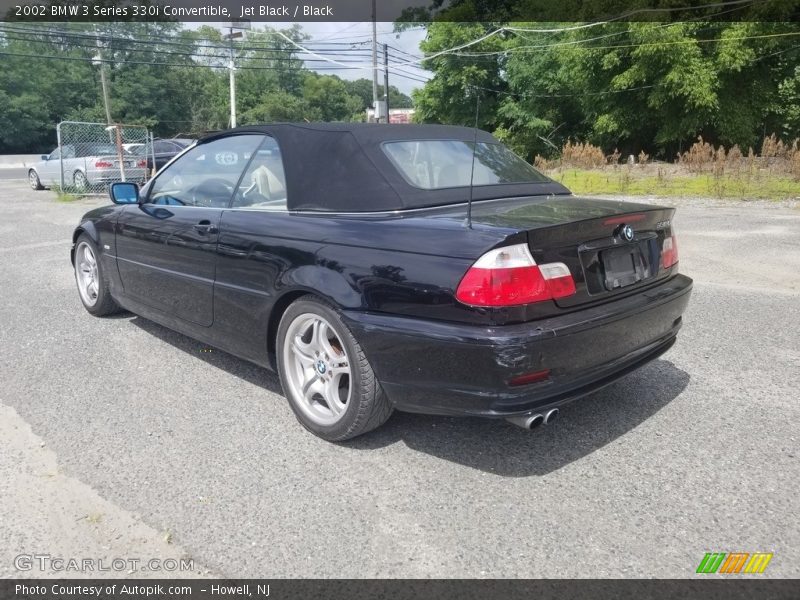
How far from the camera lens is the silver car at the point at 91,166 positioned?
16.8 meters

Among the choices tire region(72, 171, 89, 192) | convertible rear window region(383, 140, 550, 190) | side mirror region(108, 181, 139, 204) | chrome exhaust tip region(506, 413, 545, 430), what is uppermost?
tire region(72, 171, 89, 192)

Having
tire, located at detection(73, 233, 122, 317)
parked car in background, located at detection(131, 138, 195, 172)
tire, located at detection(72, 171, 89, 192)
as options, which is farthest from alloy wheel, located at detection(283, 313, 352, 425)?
tire, located at detection(72, 171, 89, 192)

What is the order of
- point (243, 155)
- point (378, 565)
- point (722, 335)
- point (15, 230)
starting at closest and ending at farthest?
point (378, 565)
point (243, 155)
point (722, 335)
point (15, 230)

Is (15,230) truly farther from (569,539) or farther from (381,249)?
(569,539)

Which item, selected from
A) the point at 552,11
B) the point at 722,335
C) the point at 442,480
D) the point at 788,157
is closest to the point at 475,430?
the point at 442,480

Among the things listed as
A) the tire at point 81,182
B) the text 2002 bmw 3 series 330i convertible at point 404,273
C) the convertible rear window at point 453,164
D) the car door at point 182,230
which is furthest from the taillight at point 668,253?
the tire at point 81,182

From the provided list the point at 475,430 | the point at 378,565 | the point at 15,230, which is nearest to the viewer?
the point at 378,565

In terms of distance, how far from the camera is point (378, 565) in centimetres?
229

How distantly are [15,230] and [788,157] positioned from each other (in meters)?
18.1

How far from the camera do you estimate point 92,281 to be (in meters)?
5.50

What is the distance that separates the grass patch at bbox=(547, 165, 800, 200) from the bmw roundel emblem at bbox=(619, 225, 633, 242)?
509 inches

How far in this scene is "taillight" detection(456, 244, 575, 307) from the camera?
257 cm

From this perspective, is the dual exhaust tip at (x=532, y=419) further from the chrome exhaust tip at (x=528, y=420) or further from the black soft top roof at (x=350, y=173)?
the black soft top roof at (x=350, y=173)

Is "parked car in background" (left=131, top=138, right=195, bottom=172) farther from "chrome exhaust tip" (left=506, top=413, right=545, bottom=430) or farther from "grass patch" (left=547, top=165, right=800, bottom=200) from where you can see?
"chrome exhaust tip" (left=506, top=413, right=545, bottom=430)
